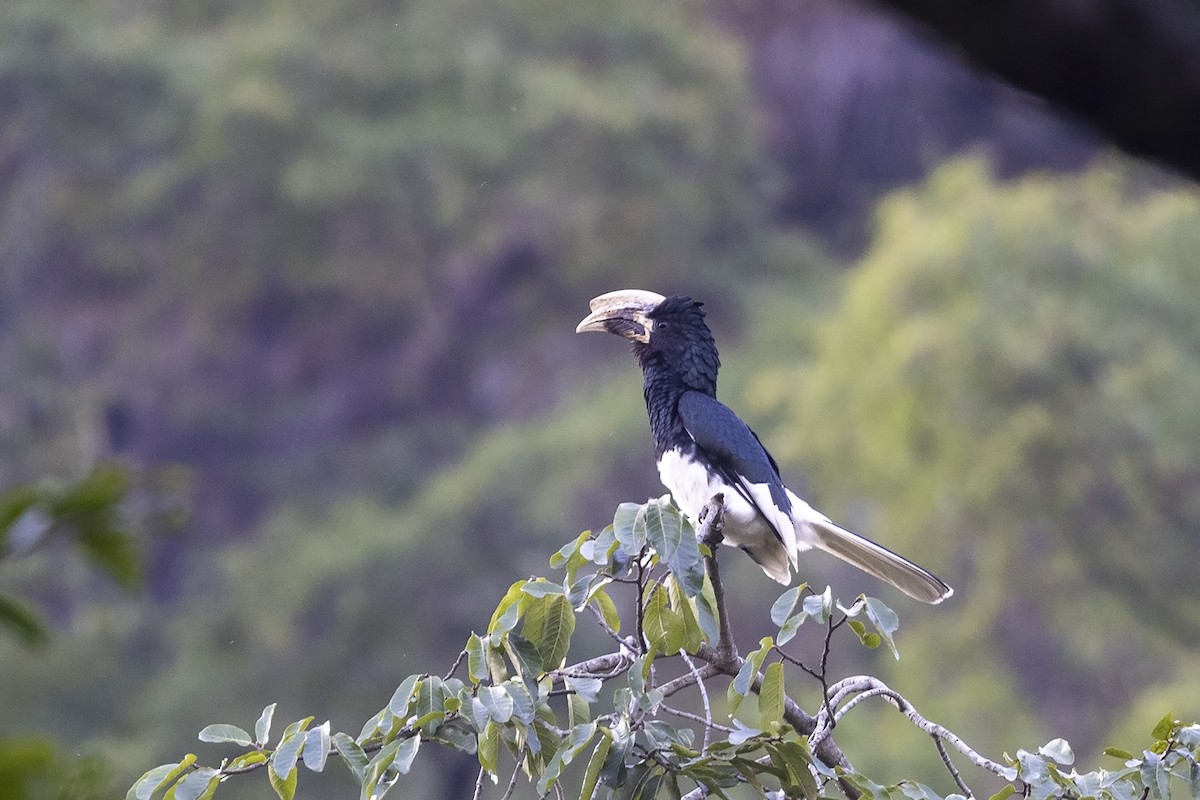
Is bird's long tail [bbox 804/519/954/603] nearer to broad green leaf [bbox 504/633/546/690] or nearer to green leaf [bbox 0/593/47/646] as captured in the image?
→ broad green leaf [bbox 504/633/546/690]

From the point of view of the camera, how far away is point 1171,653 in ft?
26.4

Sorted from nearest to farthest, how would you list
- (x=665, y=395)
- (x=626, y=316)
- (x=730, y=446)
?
(x=730, y=446) → (x=665, y=395) → (x=626, y=316)

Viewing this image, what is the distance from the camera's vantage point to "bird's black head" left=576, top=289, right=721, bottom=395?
281cm

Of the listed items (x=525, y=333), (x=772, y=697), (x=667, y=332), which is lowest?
(x=772, y=697)

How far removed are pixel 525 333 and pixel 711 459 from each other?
29.7ft

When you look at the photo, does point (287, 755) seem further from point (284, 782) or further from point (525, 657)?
point (525, 657)

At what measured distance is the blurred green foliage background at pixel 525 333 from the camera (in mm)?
8297

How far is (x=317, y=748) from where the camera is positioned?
1.46 metres

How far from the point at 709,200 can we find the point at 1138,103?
437 inches

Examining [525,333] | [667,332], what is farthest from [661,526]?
[525,333]

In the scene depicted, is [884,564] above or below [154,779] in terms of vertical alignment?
above

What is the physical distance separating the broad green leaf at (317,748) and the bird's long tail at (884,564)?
1102 mm

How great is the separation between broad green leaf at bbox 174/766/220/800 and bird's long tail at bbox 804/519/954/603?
1.19 meters

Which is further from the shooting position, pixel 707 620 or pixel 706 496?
pixel 706 496
